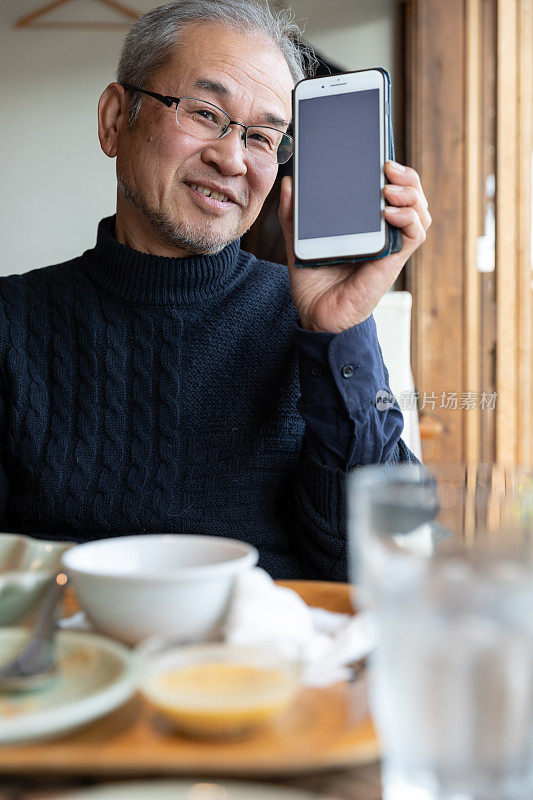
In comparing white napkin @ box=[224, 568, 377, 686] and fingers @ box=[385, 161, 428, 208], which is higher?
fingers @ box=[385, 161, 428, 208]

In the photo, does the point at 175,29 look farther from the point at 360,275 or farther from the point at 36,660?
the point at 36,660

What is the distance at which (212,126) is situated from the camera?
127 centimetres

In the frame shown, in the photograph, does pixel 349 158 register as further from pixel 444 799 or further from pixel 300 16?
pixel 300 16

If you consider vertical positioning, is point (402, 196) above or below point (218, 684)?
above

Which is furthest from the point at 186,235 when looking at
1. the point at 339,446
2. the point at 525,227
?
the point at 525,227

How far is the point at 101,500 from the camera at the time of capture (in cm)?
114

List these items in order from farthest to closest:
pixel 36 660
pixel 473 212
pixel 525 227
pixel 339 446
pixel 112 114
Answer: pixel 473 212 < pixel 525 227 < pixel 112 114 < pixel 339 446 < pixel 36 660

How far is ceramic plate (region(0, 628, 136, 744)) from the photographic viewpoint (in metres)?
0.41

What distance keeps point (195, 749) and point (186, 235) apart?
944 millimetres

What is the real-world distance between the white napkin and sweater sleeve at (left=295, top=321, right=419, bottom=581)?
46 centimetres

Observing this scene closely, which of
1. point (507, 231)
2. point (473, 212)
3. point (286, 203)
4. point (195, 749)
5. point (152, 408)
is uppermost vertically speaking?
point (473, 212)

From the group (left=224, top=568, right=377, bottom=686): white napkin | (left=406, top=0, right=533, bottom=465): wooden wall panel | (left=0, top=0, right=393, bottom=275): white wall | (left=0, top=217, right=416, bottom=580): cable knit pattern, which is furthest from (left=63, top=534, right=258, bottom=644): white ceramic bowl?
(left=0, top=0, right=393, bottom=275): white wall

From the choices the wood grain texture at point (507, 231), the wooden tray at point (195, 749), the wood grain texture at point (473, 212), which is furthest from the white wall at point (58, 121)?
the wooden tray at point (195, 749)

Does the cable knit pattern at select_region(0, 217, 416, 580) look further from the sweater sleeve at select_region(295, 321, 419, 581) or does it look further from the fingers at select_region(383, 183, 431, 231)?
the fingers at select_region(383, 183, 431, 231)
